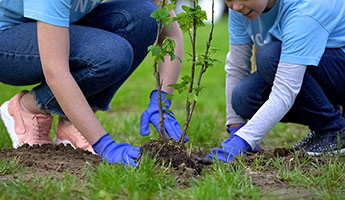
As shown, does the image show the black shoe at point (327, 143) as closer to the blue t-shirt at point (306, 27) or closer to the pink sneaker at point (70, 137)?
the blue t-shirt at point (306, 27)

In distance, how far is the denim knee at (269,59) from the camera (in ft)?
7.87

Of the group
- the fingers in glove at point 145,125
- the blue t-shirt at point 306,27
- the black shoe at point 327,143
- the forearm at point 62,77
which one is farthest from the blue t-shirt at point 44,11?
the black shoe at point 327,143

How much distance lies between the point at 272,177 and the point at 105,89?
4.18 ft

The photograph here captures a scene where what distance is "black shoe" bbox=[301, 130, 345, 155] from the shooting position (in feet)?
7.93

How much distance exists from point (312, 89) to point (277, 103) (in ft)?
1.15

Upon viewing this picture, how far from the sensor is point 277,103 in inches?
87.3

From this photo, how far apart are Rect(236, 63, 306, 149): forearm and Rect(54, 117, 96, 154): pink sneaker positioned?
95 centimetres

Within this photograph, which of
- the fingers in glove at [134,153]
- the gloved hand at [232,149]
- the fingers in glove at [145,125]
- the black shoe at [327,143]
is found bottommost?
the black shoe at [327,143]

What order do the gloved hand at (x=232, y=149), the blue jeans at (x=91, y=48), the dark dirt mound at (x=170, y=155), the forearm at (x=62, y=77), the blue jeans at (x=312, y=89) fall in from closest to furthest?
the dark dirt mound at (x=170, y=155), the forearm at (x=62, y=77), the gloved hand at (x=232, y=149), the blue jeans at (x=91, y=48), the blue jeans at (x=312, y=89)

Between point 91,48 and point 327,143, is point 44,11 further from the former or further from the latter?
point 327,143

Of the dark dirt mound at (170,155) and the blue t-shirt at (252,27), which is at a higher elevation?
the blue t-shirt at (252,27)

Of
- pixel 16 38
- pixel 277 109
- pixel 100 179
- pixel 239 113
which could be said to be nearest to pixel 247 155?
pixel 277 109

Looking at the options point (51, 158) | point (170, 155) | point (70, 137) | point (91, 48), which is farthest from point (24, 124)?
point (170, 155)

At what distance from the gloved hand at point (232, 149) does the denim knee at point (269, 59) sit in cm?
46
